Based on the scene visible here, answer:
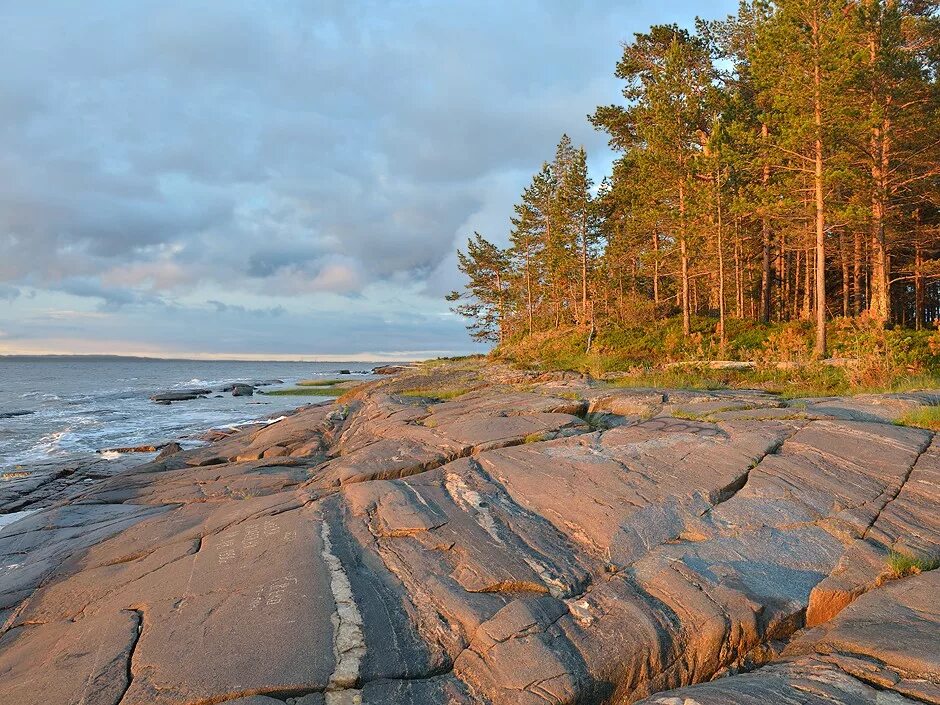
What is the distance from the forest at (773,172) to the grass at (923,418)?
967 cm

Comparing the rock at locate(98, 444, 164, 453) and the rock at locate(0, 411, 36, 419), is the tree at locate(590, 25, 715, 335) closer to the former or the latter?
Result: the rock at locate(98, 444, 164, 453)

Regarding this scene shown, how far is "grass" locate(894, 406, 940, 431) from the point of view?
348 inches

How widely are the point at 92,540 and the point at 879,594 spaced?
440 inches

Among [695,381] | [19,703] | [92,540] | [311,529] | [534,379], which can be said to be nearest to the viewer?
[19,703]

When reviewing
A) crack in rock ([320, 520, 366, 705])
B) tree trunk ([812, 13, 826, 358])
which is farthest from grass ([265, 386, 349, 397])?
crack in rock ([320, 520, 366, 705])

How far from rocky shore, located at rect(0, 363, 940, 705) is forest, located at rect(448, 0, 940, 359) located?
13446mm

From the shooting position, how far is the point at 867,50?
77.4 ft

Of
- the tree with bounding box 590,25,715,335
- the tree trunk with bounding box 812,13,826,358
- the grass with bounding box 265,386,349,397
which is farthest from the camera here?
the grass with bounding box 265,386,349,397

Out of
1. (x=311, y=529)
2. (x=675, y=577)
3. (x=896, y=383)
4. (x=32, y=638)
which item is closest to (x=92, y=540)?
(x=32, y=638)

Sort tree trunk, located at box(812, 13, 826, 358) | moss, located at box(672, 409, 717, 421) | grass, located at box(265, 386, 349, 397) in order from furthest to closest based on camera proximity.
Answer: grass, located at box(265, 386, 349, 397) → tree trunk, located at box(812, 13, 826, 358) → moss, located at box(672, 409, 717, 421)

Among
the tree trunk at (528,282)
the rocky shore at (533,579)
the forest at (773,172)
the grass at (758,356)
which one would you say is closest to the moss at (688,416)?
the rocky shore at (533,579)

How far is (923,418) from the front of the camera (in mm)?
8961

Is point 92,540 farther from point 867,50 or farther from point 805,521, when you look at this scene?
point 867,50

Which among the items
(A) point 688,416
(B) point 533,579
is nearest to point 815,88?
(A) point 688,416
